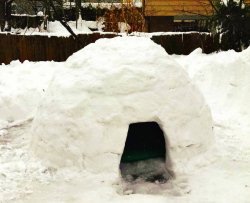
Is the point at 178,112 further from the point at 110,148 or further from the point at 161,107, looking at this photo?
the point at 110,148

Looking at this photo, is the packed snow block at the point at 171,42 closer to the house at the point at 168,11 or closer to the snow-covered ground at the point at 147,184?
the house at the point at 168,11

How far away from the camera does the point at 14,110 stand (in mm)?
8594

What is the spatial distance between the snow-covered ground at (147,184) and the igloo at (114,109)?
0.20 m

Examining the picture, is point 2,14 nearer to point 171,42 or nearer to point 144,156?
point 171,42

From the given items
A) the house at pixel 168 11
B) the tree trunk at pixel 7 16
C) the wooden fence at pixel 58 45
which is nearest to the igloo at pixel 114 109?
the wooden fence at pixel 58 45

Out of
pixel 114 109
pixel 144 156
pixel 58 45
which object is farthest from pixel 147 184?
pixel 58 45

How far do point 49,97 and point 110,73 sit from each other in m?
0.95

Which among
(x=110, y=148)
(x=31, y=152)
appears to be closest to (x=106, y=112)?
(x=110, y=148)

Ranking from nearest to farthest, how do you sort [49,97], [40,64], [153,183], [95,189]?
[95,189], [153,183], [49,97], [40,64]

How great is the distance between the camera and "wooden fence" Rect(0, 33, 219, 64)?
13.0m

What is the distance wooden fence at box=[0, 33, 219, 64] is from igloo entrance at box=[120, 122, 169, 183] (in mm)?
7331

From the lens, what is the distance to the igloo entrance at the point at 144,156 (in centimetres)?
568

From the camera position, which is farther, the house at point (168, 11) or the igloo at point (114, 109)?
the house at point (168, 11)

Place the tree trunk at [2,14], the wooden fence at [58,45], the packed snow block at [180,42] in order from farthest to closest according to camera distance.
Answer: the tree trunk at [2,14], the packed snow block at [180,42], the wooden fence at [58,45]
